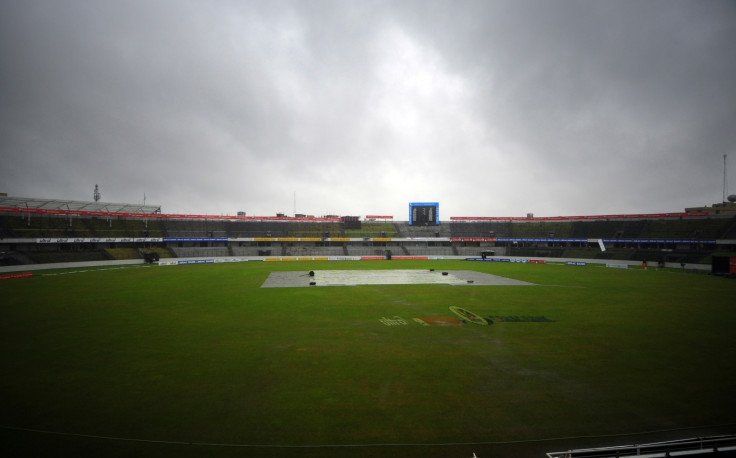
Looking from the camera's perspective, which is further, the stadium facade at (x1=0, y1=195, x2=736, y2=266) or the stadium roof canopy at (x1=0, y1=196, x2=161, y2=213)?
the stadium roof canopy at (x1=0, y1=196, x2=161, y2=213)

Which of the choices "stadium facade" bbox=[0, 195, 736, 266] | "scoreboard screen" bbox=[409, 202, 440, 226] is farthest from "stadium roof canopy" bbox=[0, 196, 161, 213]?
"scoreboard screen" bbox=[409, 202, 440, 226]

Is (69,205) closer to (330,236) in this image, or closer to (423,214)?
(330,236)

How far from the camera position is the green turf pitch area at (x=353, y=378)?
8.43 metres

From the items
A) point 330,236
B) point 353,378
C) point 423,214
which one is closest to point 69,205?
point 330,236

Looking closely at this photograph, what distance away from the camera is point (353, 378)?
12.0 meters

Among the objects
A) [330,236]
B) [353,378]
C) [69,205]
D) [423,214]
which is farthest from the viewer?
[330,236]

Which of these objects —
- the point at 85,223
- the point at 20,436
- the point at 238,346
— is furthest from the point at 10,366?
the point at 85,223

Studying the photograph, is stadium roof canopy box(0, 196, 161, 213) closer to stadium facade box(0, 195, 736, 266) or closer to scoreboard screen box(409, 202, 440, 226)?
stadium facade box(0, 195, 736, 266)

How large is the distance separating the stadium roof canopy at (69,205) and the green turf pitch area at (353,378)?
52.4 m

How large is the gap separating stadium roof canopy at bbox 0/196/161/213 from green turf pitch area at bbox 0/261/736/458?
5236 centimetres

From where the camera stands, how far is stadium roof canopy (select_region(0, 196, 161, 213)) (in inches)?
2398

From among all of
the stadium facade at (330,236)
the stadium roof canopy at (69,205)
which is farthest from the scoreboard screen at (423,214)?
the stadium roof canopy at (69,205)

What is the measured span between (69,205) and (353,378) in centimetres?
8158

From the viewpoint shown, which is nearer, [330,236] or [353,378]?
[353,378]
